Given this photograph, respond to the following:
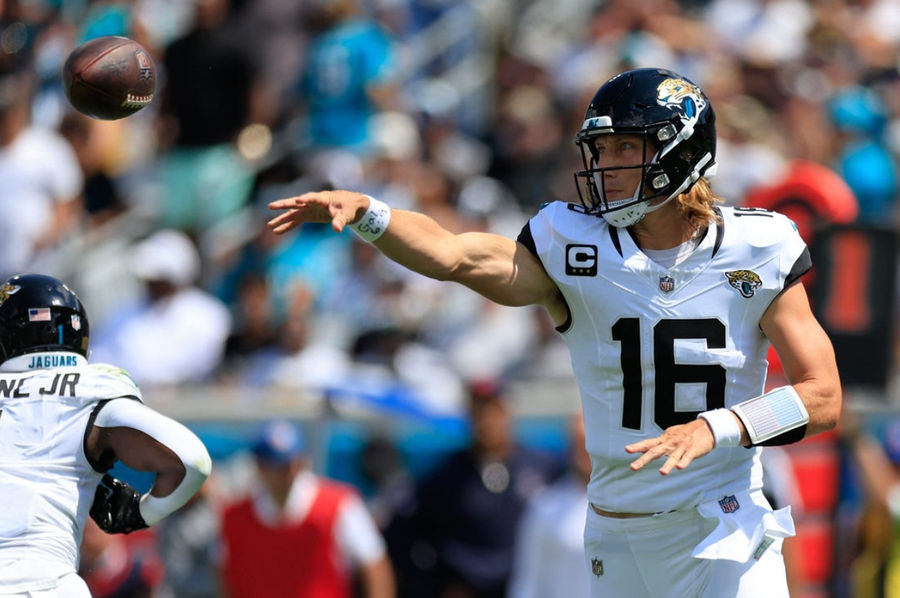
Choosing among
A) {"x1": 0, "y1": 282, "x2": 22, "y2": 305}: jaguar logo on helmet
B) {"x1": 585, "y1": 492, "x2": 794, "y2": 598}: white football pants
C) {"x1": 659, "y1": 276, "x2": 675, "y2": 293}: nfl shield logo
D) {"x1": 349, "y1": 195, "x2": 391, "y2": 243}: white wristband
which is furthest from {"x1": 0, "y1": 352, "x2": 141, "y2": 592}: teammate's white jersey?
{"x1": 659, "y1": 276, "x2": 675, "y2": 293}: nfl shield logo

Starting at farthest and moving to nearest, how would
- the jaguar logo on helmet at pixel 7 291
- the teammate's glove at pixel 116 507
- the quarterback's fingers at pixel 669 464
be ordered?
the jaguar logo on helmet at pixel 7 291
the teammate's glove at pixel 116 507
the quarterback's fingers at pixel 669 464

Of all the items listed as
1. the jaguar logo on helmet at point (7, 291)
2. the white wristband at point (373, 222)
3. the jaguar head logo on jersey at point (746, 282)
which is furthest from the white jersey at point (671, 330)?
the jaguar logo on helmet at point (7, 291)

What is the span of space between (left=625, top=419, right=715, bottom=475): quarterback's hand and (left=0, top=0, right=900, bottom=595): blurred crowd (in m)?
4.09

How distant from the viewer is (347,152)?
1122 centimetres

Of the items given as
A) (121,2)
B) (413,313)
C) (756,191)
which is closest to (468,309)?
(413,313)

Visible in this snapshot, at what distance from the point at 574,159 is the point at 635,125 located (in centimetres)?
699

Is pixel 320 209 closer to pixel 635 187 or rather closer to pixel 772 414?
pixel 635 187

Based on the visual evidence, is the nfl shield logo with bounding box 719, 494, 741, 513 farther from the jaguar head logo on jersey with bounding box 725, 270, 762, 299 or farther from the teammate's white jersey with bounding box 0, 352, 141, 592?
the teammate's white jersey with bounding box 0, 352, 141, 592

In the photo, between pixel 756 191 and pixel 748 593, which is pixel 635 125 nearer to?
pixel 748 593

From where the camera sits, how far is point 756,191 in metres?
8.43

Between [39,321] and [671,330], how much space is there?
1.99 meters

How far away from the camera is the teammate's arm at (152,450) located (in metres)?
4.93

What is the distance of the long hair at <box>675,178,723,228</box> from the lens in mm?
5109

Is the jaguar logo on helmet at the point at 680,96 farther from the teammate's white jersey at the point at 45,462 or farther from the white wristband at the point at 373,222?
the teammate's white jersey at the point at 45,462
